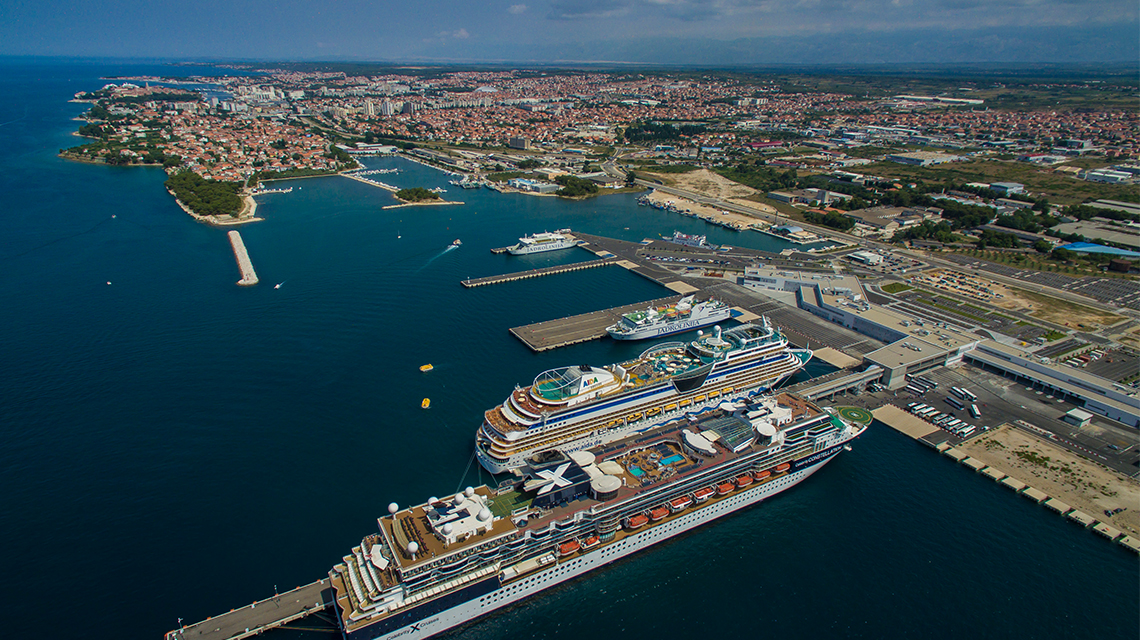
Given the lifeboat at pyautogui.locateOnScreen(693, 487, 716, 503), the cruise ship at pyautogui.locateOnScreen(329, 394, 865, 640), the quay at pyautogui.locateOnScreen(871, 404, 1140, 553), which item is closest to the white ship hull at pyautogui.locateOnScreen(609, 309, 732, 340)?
the cruise ship at pyautogui.locateOnScreen(329, 394, 865, 640)

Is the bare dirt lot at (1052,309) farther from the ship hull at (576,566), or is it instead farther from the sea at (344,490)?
the ship hull at (576,566)

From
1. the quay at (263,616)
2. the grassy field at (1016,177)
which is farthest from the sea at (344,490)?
the grassy field at (1016,177)

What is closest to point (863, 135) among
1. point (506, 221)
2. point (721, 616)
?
point (506, 221)

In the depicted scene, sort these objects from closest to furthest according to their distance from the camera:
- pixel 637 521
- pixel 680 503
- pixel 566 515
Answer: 1. pixel 566 515
2. pixel 637 521
3. pixel 680 503

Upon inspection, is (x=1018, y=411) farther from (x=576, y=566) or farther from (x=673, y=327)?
(x=576, y=566)

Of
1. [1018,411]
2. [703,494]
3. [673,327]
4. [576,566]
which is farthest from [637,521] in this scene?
[1018,411]

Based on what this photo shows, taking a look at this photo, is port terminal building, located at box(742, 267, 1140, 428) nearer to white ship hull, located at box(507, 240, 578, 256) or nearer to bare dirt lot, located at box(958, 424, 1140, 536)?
bare dirt lot, located at box(958, 424, 1140, 536)

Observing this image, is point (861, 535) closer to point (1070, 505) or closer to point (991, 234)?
point (1070, 505)
